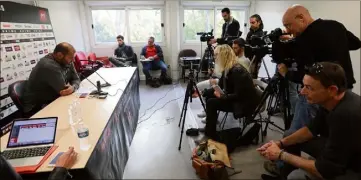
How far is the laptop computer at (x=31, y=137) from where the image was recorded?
1210 millimetres

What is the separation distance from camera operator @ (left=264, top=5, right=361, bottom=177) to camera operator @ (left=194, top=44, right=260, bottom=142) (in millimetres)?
544

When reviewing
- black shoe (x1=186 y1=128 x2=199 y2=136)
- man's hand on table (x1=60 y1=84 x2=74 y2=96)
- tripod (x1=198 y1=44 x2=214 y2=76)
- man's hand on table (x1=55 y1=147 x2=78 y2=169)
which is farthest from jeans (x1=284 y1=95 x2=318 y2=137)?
tripod (x1=198 y1=44 x2=214 y2=76)

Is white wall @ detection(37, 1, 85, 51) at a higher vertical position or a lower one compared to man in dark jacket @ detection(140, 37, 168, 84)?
higher

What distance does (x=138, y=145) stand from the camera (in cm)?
246

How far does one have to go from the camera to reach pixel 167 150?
7.71 feet

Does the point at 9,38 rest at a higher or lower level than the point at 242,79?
higher

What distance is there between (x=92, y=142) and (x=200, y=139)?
1495 millimetres

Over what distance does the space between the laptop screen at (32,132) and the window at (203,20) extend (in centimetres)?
485

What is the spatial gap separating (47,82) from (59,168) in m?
1.47

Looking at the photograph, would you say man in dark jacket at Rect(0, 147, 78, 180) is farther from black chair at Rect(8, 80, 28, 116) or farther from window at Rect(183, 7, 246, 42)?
window at Rect(183, 7, 246, 42)

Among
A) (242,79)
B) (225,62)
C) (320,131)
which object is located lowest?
(320,131)

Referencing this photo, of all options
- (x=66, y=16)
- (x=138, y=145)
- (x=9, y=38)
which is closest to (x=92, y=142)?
(x=138, y=145)

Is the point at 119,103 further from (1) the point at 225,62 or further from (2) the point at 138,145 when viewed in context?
(1) the point at 225,62

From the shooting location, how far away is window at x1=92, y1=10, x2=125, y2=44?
213 inches
